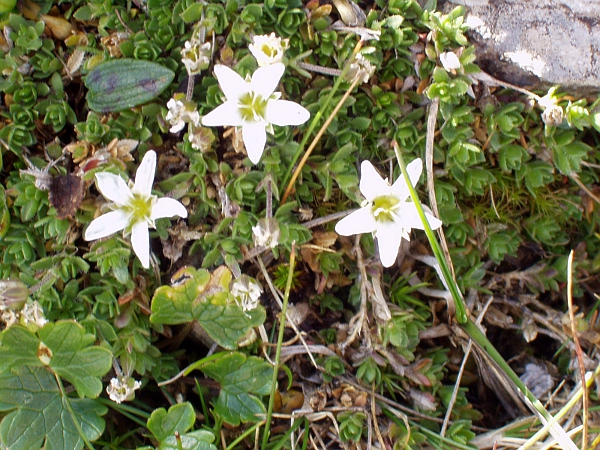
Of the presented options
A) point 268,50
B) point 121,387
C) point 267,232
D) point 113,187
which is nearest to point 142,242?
point 113,187

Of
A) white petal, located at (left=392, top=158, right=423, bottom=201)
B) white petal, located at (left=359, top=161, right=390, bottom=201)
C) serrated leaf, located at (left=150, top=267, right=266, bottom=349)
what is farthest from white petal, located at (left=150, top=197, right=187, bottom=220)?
white petal, located at (left=392, top=158, right=423, bottom=201)

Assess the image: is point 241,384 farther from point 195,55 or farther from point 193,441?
point 195,55

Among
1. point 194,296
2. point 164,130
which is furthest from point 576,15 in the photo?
point 194,296

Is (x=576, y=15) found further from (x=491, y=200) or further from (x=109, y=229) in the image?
(x=109, y=229)

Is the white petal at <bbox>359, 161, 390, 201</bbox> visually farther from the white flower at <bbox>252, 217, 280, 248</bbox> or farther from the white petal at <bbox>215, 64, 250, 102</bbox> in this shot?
the white petal at <bbox>215, 64, 250, 102</bbox>

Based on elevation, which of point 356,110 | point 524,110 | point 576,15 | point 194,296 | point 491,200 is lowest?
point 194,296

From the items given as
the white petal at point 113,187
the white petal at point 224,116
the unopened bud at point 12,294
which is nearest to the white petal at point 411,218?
the white petal at point 224,116
